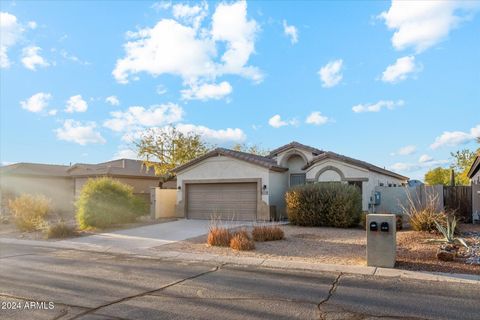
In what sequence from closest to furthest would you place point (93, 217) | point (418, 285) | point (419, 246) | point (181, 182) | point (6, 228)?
point (418, 285), point (419, 246), point (93, 217), point (6, 228), point (181, 182)

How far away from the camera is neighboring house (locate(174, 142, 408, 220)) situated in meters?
22.8

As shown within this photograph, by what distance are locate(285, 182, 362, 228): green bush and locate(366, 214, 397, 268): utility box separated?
28.2 ft

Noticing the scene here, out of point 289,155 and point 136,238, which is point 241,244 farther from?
point 289,155

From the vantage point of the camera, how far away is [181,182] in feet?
82.3

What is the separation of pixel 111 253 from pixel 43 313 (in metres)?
6.51

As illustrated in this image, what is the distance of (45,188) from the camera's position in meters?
32.8

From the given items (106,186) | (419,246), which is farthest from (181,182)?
(419,246)

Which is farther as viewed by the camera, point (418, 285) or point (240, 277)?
point (240, 277)

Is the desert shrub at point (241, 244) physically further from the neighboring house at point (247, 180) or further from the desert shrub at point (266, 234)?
the neighboring house at point (247, 180)

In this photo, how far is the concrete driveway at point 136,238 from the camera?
535 inches

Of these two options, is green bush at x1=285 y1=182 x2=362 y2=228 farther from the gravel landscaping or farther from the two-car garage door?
the two-car garage door

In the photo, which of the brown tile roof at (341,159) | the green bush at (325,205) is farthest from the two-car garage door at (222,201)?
the brown tile roof at (341,159)

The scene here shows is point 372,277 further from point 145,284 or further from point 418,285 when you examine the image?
point 145,284

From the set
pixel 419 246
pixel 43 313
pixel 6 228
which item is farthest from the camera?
pixel 6 228
